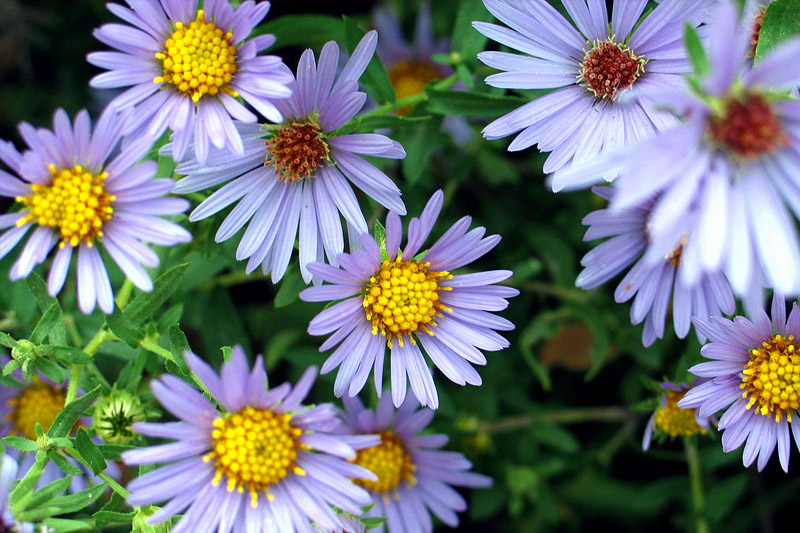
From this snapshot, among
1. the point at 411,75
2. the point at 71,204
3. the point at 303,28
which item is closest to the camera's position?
the point at 71,204

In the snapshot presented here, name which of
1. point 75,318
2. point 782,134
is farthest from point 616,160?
point 75,318

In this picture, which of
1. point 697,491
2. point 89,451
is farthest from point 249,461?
point 697,491

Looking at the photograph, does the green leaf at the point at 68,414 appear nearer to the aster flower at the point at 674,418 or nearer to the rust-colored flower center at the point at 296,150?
the rust-colored flower center at the point at 296,150

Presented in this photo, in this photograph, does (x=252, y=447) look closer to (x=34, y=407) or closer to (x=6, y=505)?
(x=6, y=505)

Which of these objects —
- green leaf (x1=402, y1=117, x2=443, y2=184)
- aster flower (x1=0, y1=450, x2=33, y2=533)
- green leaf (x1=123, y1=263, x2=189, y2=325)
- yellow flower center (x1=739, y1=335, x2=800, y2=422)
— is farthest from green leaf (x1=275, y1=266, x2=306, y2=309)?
yellow flower center (x1=739, y1=335, x2=800, y2=422)

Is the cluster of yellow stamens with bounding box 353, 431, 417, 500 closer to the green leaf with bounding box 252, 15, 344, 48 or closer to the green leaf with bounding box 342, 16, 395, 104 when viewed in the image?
the green leaf with bounding box 342, 16, 395, 104

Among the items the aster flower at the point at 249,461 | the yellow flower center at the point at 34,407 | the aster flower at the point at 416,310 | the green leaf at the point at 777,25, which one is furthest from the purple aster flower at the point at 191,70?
the green leaf at the point at 777,25
